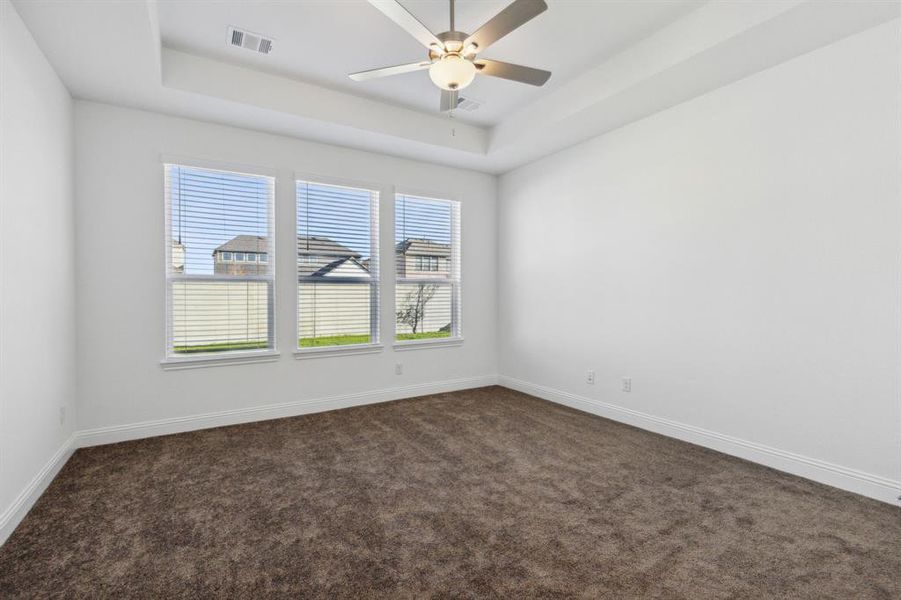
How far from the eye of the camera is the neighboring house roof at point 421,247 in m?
4.94

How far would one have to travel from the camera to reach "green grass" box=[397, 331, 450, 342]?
4949 millimetres

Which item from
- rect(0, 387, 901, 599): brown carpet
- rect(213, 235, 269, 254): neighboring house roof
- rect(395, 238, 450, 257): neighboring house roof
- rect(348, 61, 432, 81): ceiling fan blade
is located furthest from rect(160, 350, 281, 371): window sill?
rect(348, 61, 432, 81): ceiling fan blade

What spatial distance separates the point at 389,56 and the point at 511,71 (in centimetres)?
114

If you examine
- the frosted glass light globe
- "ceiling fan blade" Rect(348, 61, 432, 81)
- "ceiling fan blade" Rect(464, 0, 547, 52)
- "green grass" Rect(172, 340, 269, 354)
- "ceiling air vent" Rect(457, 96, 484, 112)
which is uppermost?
"ceiling air vent" Rect(457, 96, 484, 112)

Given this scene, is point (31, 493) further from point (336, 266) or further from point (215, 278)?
point (336, 266)

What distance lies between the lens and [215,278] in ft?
12.7

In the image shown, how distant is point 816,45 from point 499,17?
2.09m

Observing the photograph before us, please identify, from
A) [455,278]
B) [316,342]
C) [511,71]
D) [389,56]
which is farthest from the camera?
[455,278]

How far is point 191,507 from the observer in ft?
7.95

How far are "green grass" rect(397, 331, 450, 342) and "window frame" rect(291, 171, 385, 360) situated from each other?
0.95ft

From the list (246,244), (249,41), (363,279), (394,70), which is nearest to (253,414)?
(246,244)

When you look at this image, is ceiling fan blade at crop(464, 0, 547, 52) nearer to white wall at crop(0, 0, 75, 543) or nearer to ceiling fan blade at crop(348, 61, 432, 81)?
ceiling fan blade at crop(348, 61, 432, 81)

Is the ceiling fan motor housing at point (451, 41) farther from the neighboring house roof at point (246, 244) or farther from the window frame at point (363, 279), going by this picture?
the neighboring house roof at point (246, 244)

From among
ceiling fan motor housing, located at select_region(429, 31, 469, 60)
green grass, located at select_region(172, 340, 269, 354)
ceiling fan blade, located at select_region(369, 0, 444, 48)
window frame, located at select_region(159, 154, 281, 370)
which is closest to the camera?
ceiling fan blade, located at select_region(369, 0, 444, 48)
